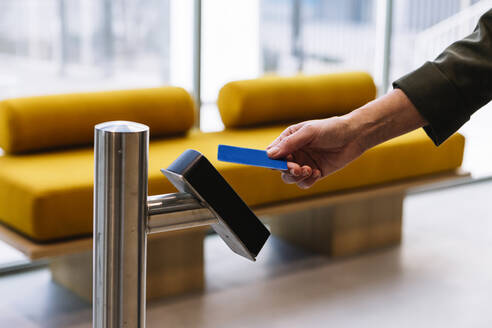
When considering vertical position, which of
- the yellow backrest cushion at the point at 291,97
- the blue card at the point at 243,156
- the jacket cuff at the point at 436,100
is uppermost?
the jacket cuff at the point at 436,100

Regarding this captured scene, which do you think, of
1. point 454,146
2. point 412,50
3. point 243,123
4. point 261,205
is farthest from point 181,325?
point 412,50

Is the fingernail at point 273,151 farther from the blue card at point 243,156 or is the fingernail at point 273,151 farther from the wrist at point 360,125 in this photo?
the wrist at point 360,125

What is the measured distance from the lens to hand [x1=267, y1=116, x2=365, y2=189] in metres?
0.94

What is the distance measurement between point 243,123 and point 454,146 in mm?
1009

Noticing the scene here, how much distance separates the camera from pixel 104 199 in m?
0.67

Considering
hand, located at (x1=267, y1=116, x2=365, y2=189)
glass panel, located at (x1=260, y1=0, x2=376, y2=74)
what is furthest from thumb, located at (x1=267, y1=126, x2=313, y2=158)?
glass panel, located at (x1=260, y1=0, x2=376, y2=74)

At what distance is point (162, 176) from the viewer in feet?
8.24

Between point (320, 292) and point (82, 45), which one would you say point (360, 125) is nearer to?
point (320, 292)

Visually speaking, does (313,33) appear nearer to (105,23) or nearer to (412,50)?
(412,50)

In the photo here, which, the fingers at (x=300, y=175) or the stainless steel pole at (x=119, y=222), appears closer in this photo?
the stainless steel pole at (x=119, y=222)

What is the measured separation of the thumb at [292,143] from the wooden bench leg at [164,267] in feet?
5.76

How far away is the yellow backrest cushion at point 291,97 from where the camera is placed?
3.26 m

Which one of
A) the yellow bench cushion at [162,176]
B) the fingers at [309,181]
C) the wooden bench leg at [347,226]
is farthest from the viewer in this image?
the wooden bench leg at [347,226]

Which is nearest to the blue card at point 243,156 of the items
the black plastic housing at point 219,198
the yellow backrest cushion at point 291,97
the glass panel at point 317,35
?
the black plastic housing at point 219,198
